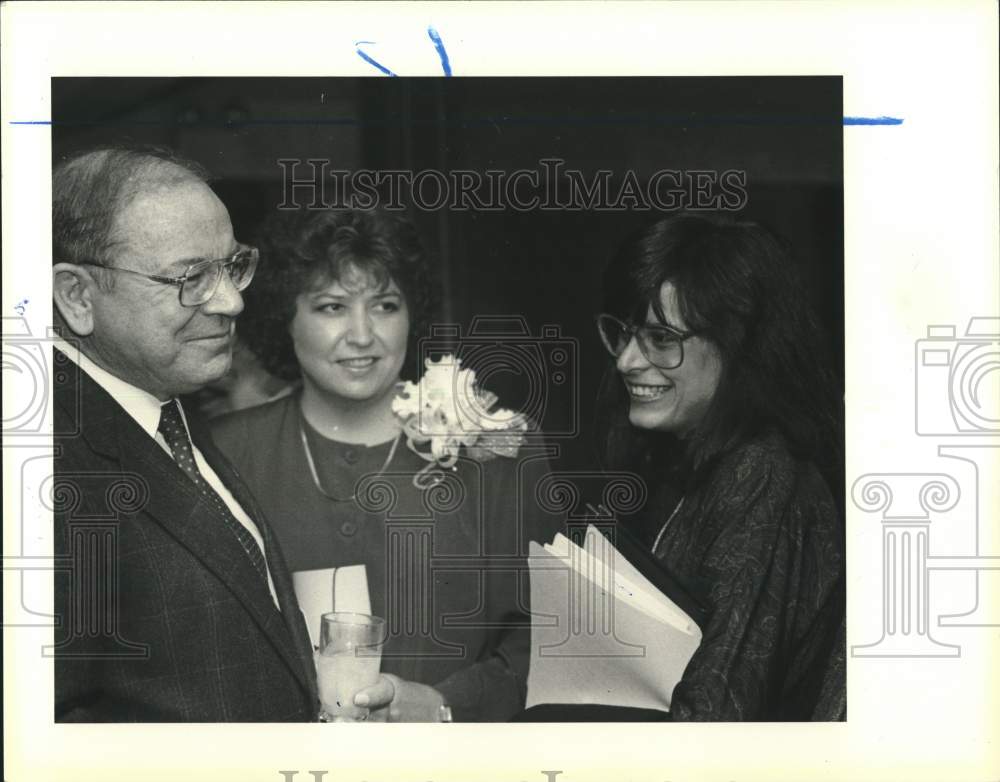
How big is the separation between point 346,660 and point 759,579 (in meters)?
1.04

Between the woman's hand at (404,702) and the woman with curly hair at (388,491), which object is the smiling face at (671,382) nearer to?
the woman with curly hair at (388,491)

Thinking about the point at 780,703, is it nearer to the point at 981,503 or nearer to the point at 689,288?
the point at 981,503

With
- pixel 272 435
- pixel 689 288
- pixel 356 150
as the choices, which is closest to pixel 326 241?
pixel 356 150

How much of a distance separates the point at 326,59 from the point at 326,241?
1.47ft

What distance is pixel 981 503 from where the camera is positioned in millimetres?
3803

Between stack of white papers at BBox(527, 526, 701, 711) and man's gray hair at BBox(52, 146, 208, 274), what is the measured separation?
1.28 meters

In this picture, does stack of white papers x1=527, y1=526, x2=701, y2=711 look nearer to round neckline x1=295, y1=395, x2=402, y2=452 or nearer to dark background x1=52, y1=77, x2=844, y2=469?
dark background x1=52, y1=77, x2=844, y2=469

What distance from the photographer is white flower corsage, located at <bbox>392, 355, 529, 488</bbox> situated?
376cm

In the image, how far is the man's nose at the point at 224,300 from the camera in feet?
12.1

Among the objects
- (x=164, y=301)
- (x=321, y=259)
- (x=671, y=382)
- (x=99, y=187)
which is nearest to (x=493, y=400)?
(x=671, y=382)

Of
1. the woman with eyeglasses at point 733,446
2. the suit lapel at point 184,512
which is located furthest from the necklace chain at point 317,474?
the woman with eyeglasses at point 733,446

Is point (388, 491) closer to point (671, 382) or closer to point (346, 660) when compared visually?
point (346, 660)

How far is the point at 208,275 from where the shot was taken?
3.69m

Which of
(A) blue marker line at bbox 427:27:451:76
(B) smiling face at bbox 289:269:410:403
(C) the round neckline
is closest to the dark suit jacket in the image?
(C) the round neckline
